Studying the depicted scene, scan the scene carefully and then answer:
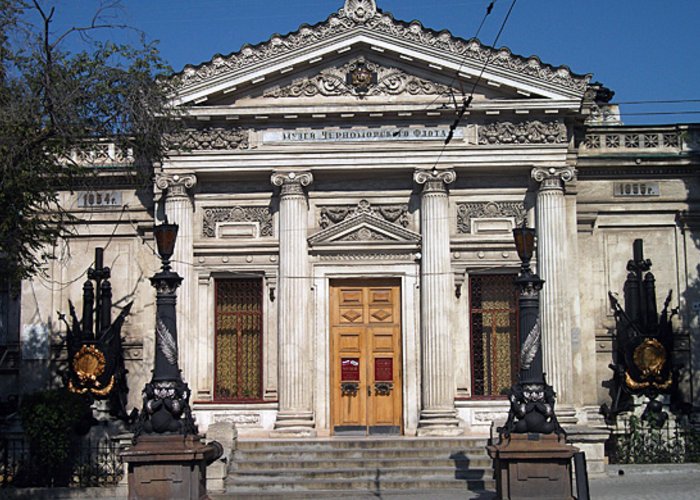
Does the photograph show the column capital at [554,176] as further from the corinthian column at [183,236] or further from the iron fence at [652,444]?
the corinthian column at [183,236]

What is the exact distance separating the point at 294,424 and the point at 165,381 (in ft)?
22.9

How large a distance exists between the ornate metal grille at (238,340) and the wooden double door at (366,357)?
1856 mm

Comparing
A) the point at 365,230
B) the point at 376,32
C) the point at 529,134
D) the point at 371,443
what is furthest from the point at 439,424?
the point at 376,32

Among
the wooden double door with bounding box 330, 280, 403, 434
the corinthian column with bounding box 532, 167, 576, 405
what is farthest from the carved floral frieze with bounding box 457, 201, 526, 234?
the wooden double door with bounding box 330, 280, 403, 434

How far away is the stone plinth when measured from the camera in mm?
17703

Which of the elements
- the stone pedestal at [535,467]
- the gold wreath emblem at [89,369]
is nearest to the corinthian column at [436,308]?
the stone pedestal at [535,467]

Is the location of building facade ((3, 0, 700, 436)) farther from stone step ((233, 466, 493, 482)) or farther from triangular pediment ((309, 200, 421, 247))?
stone step ((233, 466, 493, 482))

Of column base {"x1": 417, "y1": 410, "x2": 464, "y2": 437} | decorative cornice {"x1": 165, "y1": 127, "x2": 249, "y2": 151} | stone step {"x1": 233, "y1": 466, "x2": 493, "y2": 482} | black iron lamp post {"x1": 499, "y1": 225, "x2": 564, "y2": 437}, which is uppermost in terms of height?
decorative cornice {"x1": 165, "y1": 127, "x2": 249, "y2": 151}

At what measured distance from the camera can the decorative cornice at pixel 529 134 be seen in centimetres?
2561

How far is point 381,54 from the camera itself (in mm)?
25891

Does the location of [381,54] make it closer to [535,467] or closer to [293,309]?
[293,309]

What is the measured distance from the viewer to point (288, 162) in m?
25.8

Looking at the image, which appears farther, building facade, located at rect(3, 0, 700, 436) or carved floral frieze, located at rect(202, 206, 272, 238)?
carved floral frieze, located at rect(202, 206, 272, 238)

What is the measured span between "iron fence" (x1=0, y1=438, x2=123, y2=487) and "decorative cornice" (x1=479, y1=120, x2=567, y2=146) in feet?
36.5
